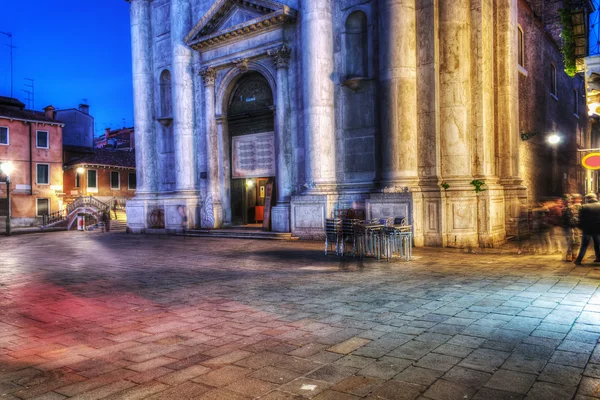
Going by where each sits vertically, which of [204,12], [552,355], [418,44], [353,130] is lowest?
[552,355]

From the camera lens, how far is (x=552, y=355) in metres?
4.34

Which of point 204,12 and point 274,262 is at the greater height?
point 204,12

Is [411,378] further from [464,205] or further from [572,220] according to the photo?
[464,205]

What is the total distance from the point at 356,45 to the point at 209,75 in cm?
744

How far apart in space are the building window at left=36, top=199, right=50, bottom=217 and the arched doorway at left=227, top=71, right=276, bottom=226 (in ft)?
89.2

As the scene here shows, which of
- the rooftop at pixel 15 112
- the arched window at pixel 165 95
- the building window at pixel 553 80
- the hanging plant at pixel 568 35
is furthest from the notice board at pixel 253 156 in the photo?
the rooftop at pixel 15 112

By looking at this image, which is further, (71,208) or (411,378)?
(71,208)

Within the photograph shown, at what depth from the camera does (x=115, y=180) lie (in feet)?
149

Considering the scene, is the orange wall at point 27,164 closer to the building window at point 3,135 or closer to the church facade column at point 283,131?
the building window at point 3,135

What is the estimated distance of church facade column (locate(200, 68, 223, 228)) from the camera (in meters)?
20.7

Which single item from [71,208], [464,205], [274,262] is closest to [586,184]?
[464,205]

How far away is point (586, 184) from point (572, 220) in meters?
23.4

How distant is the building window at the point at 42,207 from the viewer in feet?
134

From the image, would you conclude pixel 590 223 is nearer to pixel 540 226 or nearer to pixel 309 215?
pixel 309 215
